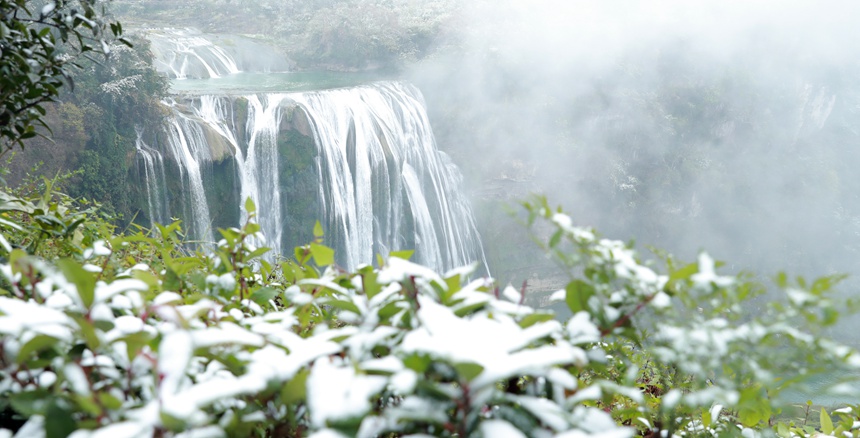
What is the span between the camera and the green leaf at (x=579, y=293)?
2.29 ft

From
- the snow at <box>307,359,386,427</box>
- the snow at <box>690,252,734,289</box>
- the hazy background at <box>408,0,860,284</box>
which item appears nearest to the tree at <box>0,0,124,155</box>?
the snow at <box>307,359,386,427</box>

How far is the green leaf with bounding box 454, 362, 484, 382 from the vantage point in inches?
18.5

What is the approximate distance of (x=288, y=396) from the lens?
0.54 meters

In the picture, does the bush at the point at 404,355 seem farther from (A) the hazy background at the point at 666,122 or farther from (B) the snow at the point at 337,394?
(A) the hazy background at the point at 666,122

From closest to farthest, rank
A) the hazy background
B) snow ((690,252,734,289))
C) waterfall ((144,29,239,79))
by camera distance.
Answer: snow ((690,252,734,289))
waterfall ((144,29,239,79))
the hazy background

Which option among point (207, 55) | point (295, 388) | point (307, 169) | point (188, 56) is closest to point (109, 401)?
point (295, 388)

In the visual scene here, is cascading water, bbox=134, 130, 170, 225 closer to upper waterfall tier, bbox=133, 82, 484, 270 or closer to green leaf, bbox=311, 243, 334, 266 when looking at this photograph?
upper waterfall tier, bbox=133, 82, 484, 270

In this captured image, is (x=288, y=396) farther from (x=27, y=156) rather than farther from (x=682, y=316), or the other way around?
(x=27, y=156)

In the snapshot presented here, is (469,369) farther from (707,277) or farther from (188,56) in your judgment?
(188,56)

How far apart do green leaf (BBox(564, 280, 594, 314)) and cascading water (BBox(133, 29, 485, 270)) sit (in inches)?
348

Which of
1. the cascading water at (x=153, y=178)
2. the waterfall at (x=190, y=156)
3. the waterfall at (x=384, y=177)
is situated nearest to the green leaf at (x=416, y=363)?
the waterfall at (x=190, y=156)

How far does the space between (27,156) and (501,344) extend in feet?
32.6

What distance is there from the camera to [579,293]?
0.70 metres

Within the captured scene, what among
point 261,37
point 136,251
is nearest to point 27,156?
point 136,251
